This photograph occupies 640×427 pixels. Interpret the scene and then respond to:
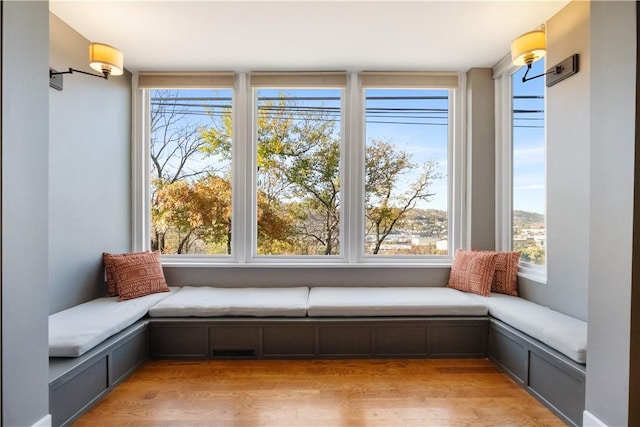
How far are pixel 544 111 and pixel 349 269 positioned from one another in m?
2.12

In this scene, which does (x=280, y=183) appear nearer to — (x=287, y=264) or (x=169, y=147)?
(x=287, y=264)

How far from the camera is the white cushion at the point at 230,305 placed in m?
2.59

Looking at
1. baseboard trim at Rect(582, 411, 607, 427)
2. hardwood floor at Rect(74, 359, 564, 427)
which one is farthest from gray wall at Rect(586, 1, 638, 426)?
hardwood floor at Rect(74, 359, 564, 427)

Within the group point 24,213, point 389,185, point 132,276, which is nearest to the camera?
point 24,213

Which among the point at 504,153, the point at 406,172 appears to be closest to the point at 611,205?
the point at 504,153

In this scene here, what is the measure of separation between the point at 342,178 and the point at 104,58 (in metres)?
2.17

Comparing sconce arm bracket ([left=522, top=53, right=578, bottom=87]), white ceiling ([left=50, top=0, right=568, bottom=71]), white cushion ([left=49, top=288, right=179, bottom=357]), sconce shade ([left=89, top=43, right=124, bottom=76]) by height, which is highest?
white ceiling ([left=50, top=0, right=568, bottom=71])

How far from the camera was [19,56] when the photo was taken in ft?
4.89

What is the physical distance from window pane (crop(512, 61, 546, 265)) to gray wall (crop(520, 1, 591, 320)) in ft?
0.59

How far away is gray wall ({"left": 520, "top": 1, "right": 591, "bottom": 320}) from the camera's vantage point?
87.4 inches

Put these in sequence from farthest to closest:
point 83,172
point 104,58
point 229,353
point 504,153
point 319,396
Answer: point 504,153, point 83,172, point 229,353, point 104,58, point 319,396

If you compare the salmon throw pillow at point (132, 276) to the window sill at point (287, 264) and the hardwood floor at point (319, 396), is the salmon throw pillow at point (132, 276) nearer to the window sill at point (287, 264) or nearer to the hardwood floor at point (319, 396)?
the window sill at point (287, 264)

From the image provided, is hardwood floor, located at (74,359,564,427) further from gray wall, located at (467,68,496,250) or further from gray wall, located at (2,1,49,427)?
gray wall, located at (467,68,496,250)

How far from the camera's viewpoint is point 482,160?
3264mm
